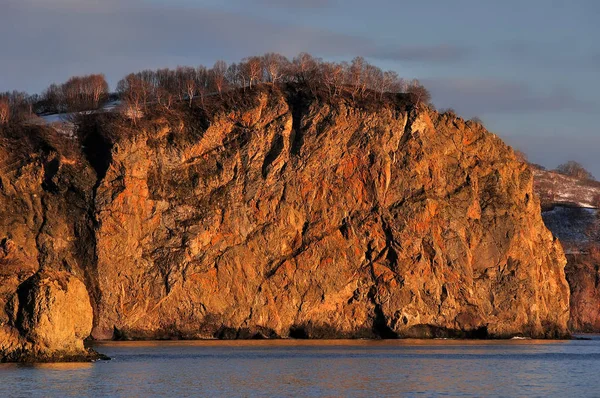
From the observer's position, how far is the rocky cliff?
94.9 metres

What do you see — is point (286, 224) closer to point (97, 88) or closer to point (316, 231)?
point (316, 231)

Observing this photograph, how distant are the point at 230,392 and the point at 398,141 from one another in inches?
2406

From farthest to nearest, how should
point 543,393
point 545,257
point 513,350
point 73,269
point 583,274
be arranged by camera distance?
point 583,274
point 545,257
point 73,269
point 513,350
point 543,393

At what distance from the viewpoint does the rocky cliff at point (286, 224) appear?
311 ft

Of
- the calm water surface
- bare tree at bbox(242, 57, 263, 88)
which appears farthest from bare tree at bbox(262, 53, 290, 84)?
the calm water surface

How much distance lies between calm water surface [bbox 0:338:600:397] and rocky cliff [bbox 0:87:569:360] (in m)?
11.5

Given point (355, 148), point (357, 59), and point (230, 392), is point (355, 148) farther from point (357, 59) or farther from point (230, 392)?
point (230, 392)

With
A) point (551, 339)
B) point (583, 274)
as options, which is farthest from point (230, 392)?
point (583, 274)

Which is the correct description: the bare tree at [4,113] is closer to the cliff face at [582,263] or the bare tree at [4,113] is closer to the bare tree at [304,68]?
the bare tree at [304,68]

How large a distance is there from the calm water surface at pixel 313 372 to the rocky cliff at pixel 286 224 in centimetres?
1153

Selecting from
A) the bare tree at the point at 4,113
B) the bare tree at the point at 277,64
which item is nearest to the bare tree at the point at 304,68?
the bare tree at the point at 277,64

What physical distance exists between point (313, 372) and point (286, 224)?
42.5m

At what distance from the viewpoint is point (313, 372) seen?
58.8 m

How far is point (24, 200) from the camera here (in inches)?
3762
